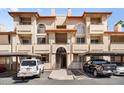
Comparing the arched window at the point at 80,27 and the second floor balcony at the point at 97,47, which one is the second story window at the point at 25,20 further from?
the second floor balcony at the point at 97,47

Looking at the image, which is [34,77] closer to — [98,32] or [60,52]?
[60,52]

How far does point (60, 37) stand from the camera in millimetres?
38781

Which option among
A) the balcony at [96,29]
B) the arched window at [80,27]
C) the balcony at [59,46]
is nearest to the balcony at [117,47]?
the balcony at [96,29]

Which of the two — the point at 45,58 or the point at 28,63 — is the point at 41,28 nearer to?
the point at 45,58

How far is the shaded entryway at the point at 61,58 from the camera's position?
122 feet

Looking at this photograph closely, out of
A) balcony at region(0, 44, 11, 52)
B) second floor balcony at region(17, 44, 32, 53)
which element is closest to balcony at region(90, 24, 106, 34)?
second floor balcony at region(17, 44, 32, 53)

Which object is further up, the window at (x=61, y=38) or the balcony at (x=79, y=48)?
the window at (x=61, y=38)

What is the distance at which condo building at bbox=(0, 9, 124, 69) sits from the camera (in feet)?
119

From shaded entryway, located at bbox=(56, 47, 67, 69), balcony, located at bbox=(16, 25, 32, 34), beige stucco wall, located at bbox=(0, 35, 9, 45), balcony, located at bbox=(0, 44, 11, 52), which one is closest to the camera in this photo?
balcony, located at bbox=(0, 44, 11, 52)

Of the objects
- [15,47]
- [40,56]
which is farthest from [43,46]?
[15,47]

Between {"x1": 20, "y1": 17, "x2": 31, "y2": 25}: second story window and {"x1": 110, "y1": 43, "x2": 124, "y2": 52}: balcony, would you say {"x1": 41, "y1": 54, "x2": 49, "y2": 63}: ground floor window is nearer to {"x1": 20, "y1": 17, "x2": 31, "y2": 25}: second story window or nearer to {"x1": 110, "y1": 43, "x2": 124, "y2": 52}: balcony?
{"x1": 20, "y1": 17, "x2": 31, "y2": 25}: second story window

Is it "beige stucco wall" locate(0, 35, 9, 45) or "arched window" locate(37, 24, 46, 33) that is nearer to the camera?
"beige stucco wall" locate(0, 35, 9, 45)

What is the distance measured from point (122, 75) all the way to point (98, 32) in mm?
11937

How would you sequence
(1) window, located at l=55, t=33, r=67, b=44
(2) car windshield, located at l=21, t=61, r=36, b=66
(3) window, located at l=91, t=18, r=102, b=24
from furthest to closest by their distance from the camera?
1. (3) window, located at l=91, t=18, r=102, b=24
2. (1) window, located at l=55, t=33, r=67, b=44
3. (2) car windshield, located at l=21, t=61, r=36, b=66
